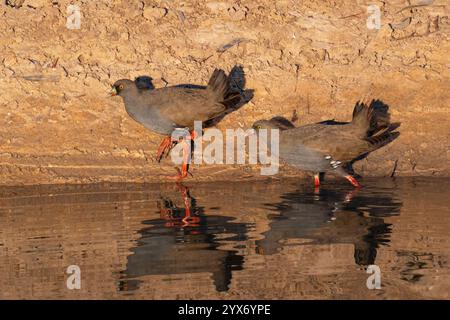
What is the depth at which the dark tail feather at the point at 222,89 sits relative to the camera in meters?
14.8

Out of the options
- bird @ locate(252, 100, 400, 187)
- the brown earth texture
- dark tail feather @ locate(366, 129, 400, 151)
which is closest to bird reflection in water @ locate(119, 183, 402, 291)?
bird @ locate(252, 100, 400, 187)

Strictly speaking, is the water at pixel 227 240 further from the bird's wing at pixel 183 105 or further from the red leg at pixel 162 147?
the bird's wing at pixel 183 105

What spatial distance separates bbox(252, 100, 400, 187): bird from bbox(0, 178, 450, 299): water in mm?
391

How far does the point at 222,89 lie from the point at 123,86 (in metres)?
1.46

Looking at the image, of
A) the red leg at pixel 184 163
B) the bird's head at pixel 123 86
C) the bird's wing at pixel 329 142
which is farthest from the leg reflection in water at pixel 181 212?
the bird's head at pixel 123 86

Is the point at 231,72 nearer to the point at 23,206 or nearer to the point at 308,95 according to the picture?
the point at 308,95

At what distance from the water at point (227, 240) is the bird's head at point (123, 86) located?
4.64 feet

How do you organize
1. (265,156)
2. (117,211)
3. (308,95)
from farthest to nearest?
1. (308,95)
2. (265,156)
3. (117,211)

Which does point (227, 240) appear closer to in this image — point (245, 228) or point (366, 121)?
point (245, 228)

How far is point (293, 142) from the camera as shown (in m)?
14.1

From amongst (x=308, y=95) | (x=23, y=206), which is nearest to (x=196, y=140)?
(x=308, y=95)

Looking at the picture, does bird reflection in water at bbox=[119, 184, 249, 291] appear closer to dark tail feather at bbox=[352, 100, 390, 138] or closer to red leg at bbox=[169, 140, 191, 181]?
red leg at bbox=[169, 140, 191, 181]

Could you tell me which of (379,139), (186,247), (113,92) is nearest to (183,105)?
(113,92)

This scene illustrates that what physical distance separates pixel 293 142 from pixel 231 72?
2.62 meters
